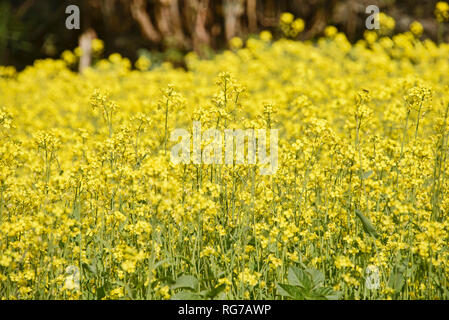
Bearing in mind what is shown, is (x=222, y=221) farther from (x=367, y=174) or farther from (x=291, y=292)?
(x=367, y=174)

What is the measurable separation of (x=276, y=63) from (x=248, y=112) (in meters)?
2.32

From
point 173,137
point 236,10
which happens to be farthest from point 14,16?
point 173,137

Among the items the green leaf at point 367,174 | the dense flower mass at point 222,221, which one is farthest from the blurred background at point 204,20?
the green leaf at point 367,174

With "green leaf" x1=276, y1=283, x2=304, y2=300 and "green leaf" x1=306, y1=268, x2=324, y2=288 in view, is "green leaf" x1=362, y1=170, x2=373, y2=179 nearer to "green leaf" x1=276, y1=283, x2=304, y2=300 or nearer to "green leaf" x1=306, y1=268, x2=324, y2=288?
"green leaf" x1=306, y1=268, x2=324, y2=288

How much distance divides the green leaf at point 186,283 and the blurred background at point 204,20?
7.69 metres

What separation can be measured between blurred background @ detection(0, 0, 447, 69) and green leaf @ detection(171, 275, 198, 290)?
25.2ft

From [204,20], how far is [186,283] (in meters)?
7.92

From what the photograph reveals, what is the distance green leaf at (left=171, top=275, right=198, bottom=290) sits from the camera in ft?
8.02

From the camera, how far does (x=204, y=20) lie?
31.9 feet

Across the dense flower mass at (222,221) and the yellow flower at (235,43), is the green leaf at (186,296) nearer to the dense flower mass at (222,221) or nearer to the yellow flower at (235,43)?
the dense flower mass at (222,221)

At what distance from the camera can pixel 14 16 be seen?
11328mm

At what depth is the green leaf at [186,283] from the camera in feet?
8.02

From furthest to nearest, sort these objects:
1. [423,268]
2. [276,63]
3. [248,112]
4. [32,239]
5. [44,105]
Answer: [276,63]
[44,105]
[248,112]
[423,268]
[32,239]
